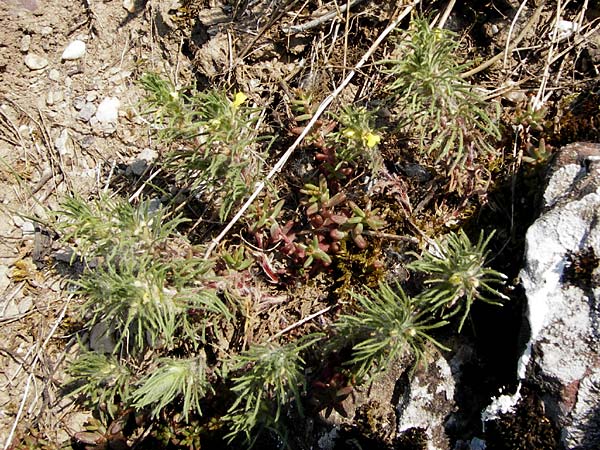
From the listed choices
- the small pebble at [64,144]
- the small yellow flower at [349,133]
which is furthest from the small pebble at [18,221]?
the small yellow flower at [349,133]

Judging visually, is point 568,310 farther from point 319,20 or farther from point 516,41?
point 319,20

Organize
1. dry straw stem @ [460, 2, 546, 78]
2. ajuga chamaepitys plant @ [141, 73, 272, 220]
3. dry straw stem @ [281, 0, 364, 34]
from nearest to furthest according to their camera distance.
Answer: ajuga chamaepitys plant @ [141, 73, 272, 220]
dry straw stem @ [460, 2, 546, 78]
dry straw stem @ [281, 0, 364, 34]

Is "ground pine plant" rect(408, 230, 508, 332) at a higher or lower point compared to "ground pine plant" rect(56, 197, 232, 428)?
higher

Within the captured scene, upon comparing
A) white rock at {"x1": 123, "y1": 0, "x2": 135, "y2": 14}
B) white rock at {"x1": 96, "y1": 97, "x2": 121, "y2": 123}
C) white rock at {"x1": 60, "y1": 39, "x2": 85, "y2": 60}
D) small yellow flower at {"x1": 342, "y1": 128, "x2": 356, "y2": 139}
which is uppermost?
white rock at {"x1": 123, "y1": 0, "x2": 135, "y2": 14}

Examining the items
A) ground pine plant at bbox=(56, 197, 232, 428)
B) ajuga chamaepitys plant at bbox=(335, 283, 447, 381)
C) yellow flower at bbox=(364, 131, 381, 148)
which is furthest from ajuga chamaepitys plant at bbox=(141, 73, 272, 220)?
ajuga chamaepitys plant at bbox=(335, 283, 447, 381)

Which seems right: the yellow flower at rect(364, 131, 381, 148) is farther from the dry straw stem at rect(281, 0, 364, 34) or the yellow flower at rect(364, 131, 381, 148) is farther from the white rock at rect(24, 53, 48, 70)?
the white rock at rect(24, 53, 48, 70)

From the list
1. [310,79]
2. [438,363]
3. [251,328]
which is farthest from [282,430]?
→ [310,79]

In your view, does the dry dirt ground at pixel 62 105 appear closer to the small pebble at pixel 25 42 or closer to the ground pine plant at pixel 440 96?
the small pebble at pixel 25 42
